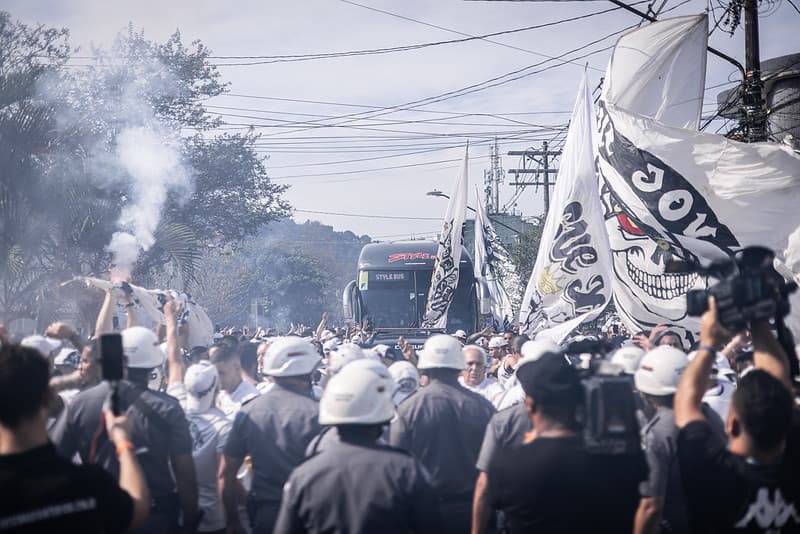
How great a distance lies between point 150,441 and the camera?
488 centimetres

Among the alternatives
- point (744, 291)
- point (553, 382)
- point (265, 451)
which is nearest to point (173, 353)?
point (265, 451)

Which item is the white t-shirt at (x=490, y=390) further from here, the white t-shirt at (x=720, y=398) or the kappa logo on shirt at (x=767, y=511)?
the kappa logo on shirt at (x=767, y=511)

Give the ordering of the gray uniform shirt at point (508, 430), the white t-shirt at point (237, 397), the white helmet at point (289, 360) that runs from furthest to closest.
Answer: the white t-shirt at point (237, 397) → the white helmet at point (289, 360) → the gray uniform shirt at point (508, 430)

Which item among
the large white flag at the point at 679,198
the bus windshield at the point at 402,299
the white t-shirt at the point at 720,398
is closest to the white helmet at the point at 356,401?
the white t-shirt at the point at 720,398

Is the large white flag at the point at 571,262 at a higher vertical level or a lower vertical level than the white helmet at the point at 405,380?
higher

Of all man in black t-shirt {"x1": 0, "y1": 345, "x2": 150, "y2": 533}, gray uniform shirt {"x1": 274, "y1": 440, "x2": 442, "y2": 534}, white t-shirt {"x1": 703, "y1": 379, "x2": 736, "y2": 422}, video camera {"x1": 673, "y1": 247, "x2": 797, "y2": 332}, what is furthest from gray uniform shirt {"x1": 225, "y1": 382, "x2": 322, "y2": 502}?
white t-shirt {"x1": 703, "y1": 379, "x2": 736, "y2": 422}

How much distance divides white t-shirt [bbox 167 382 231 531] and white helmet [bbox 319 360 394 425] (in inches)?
83.7

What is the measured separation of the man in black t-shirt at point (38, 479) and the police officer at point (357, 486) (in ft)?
2.22

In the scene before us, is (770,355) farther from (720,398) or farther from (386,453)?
(720,398)

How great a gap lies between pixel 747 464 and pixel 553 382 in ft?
2.79

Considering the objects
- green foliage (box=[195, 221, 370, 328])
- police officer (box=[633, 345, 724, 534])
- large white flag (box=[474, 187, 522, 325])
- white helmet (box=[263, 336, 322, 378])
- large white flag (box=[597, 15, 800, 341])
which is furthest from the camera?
green foliage (box=[195, 221, 370, 328])

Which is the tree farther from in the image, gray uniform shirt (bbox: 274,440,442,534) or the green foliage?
the green foliage

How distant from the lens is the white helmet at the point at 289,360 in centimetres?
548

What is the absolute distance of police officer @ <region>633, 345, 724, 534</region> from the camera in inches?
176
